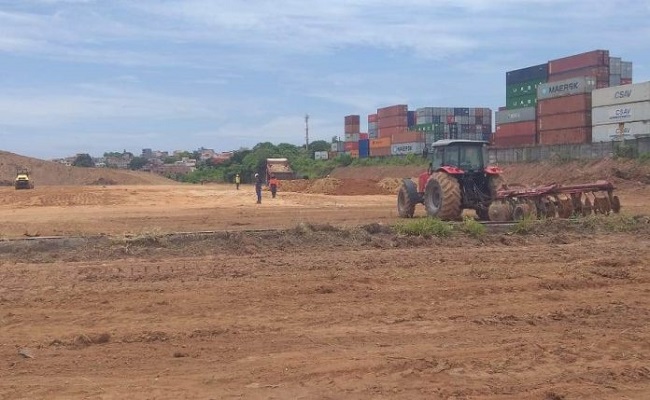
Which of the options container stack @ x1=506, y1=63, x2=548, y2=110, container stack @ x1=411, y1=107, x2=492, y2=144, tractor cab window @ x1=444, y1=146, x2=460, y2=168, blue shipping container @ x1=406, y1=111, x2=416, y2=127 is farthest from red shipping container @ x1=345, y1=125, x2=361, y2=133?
tractor cab window @ x1=444, y1=146, x2=460, y2=168

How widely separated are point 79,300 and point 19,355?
2194mm

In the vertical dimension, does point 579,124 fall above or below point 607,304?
above

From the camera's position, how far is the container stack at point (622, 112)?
38.8 metres

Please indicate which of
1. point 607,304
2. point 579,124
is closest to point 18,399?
point 607,304

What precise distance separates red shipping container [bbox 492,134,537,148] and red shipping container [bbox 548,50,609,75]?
18.7 feet

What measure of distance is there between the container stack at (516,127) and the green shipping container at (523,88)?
8.36 ft

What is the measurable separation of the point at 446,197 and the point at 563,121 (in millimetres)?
29605

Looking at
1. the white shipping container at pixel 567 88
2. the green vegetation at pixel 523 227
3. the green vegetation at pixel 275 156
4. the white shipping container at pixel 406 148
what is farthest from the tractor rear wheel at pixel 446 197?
the white shipping container at pixel 406 148

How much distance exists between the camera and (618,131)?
131 feet

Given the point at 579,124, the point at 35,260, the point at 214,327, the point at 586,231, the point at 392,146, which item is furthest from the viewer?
the point at 392,146

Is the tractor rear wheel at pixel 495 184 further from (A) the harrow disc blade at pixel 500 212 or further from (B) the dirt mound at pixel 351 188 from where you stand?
(B) the dirt mound at pixel 351 188

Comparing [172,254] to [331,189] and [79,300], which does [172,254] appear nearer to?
[79,300]

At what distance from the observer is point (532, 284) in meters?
9.49

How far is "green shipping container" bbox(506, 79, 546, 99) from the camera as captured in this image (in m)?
54.7
